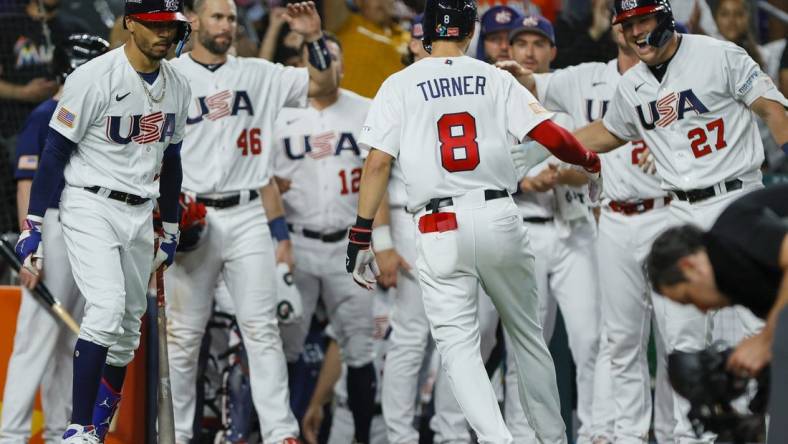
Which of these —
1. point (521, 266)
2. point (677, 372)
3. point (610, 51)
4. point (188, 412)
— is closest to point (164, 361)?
point (188, 412)

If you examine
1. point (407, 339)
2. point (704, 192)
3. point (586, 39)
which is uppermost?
point (586, 39)

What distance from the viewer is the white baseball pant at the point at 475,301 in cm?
557

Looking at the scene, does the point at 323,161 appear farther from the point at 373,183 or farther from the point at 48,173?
the point at 48,173

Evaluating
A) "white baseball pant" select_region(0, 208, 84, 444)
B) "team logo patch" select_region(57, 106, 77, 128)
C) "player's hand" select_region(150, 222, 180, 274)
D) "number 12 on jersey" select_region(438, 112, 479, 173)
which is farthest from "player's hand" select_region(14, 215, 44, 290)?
"number 12 on jersey" select_region(438, 112, 479, 173)

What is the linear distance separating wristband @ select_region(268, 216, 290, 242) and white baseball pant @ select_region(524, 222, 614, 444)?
1.37 metres

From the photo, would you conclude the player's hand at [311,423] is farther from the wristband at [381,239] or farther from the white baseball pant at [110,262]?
the white baseball pant at [110,262]

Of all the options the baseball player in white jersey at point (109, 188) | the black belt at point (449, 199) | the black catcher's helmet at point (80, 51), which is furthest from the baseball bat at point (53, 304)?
the black belt at point (449, 199)

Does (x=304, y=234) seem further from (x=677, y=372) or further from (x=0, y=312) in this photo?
(x=677, y=372)

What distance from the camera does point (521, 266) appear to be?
568cm

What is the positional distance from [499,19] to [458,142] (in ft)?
7.78

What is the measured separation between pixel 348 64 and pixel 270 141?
250 cm

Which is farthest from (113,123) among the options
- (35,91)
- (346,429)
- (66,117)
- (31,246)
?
(346,429)

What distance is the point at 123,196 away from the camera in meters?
5.95

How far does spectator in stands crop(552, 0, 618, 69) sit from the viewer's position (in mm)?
9555
